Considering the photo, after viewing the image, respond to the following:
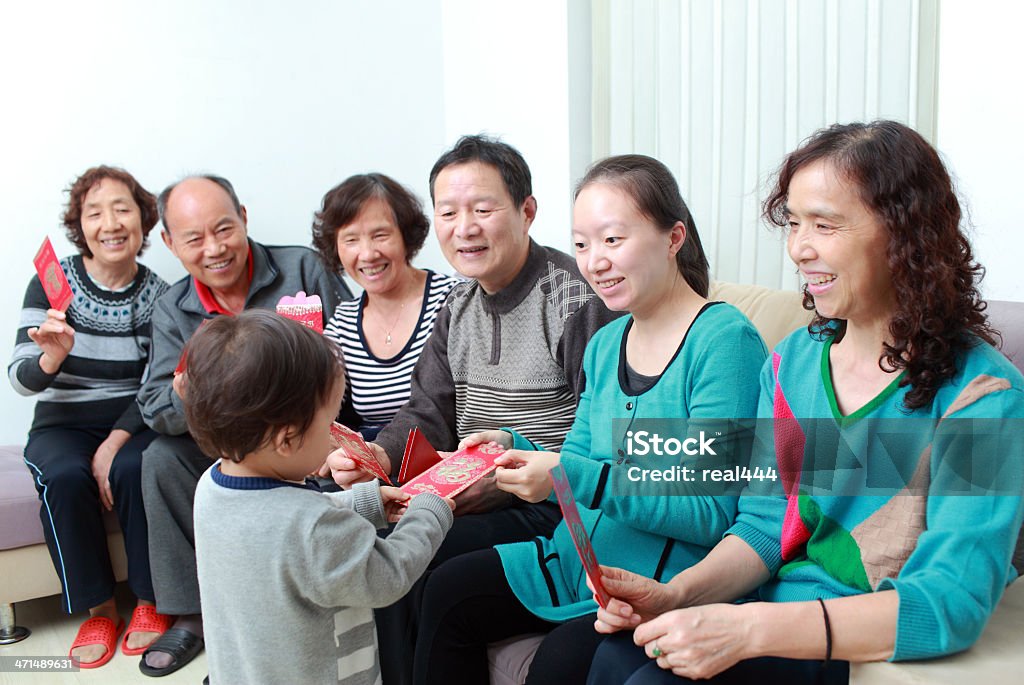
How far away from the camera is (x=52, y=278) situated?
2680 millimetres

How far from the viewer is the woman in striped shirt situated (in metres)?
2.46

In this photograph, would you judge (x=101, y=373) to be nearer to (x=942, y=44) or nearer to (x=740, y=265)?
(x=740, y=265)

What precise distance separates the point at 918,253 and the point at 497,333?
1.05 meters

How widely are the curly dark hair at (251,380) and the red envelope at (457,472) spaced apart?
0.46 metres

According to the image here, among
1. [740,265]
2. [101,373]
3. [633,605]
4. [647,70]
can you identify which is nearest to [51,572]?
[101,373]

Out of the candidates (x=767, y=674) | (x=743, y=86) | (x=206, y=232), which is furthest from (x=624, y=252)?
(x=206, y=232)

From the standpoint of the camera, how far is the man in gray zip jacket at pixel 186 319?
2.59 metres

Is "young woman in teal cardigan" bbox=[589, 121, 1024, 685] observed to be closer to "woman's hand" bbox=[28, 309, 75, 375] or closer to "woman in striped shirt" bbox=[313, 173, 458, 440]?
"woman in striped shirt" bbox=[313, 173, 458, 440]

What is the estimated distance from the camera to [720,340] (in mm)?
1588

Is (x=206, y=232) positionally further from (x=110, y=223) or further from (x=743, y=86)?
(x=743, y=86)

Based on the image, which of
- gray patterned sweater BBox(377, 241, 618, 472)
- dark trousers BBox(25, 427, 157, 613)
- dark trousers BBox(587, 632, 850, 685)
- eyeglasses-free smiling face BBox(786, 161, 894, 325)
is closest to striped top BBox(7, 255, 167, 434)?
dark trousers BBox(25, 427, 157, 613)

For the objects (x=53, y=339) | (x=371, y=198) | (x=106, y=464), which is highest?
(x=371, y=198)

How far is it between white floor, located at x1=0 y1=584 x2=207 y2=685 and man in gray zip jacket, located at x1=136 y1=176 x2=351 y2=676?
46 mm

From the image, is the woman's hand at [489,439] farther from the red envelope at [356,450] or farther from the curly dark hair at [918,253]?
the curly dark hair at [918,253]
